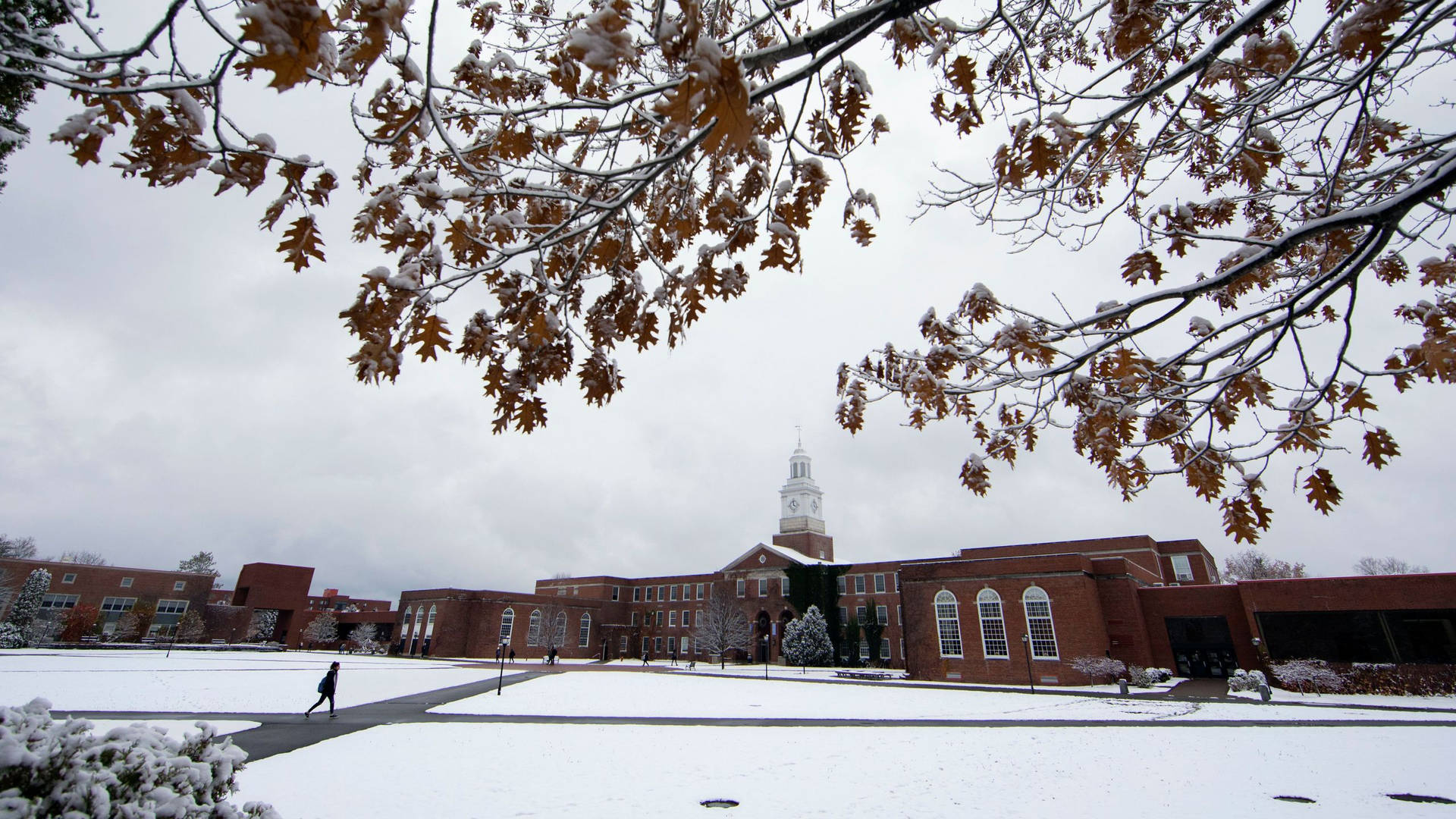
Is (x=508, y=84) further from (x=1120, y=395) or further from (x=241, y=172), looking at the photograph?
(x=1120, y=395)

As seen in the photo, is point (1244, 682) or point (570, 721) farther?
point (1244, 682)

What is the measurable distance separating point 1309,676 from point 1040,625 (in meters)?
9.45

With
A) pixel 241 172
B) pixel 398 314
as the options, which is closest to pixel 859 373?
pixel 398 314

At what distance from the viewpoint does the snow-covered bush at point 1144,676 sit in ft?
83.7

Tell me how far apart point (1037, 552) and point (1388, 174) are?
4218cm

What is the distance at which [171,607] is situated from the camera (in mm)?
53188

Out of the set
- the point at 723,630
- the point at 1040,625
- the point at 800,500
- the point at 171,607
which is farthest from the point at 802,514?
the point at 171,607

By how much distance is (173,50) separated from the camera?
210 centimetres

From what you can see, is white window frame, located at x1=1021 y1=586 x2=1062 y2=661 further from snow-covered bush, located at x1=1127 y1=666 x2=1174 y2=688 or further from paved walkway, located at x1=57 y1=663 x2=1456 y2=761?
paved walkway, located at x1=57 y1=663 x2=1456 y2=761

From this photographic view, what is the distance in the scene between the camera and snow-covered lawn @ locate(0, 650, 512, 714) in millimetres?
15859

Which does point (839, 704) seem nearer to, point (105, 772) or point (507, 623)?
point (105, 772)

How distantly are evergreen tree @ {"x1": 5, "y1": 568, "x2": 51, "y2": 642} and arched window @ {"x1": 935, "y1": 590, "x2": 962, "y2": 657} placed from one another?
199 ft

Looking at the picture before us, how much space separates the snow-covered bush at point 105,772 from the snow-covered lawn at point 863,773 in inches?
152

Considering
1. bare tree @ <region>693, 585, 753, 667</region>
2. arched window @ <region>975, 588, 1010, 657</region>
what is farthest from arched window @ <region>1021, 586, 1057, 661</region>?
bare tree @ <region>693, 585, 753, 667</region>
